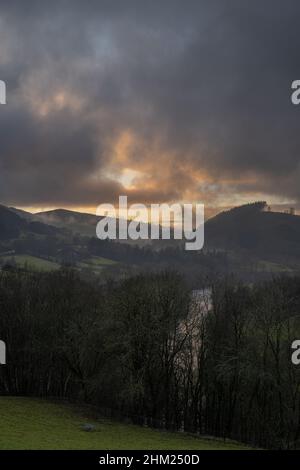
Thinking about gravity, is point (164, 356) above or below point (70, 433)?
above

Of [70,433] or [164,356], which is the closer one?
[70,433]

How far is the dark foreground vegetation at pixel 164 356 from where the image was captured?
57812mm

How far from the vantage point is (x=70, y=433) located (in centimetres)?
4388

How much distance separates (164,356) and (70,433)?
22075mm

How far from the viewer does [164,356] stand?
63469 mm

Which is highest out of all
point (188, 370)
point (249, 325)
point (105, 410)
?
point (249, 325)

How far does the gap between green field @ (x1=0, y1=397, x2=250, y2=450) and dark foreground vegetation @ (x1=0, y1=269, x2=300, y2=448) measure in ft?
15.7

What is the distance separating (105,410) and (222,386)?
1676 centimetres

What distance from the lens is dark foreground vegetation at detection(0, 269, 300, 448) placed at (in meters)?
57.8

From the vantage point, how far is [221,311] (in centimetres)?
6669
